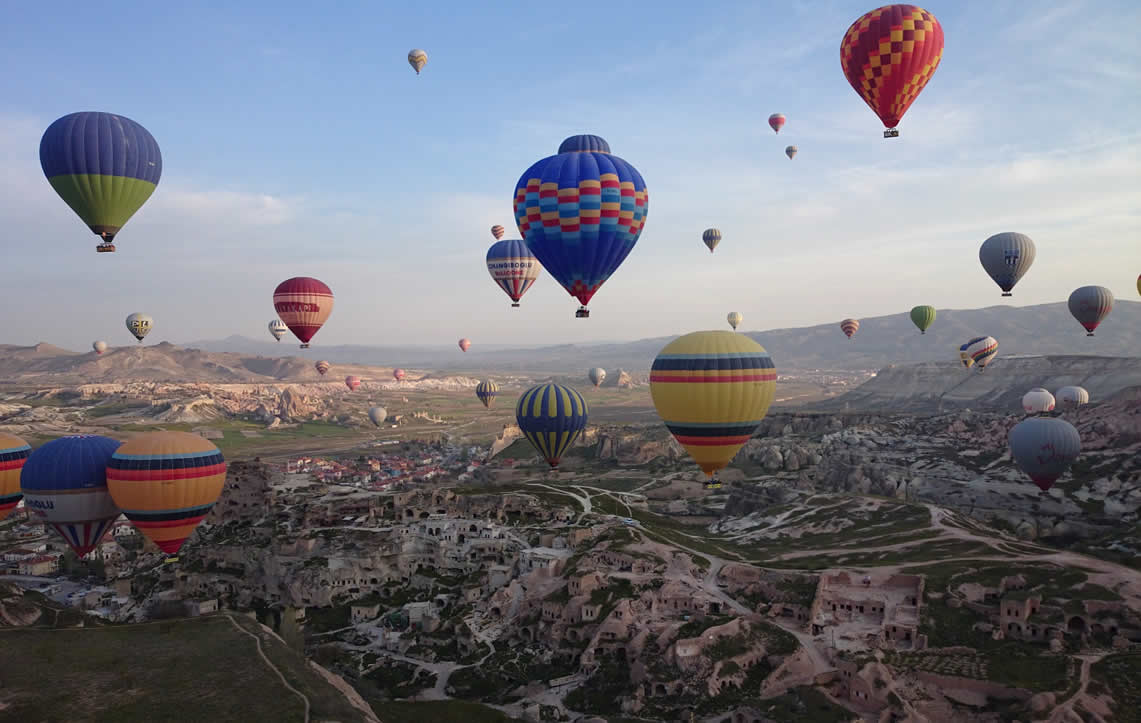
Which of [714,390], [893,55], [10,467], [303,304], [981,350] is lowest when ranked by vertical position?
[10,467]

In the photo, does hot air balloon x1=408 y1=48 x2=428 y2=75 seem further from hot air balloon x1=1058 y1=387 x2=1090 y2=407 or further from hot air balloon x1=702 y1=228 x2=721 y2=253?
hot air balloon x1=1058 y1=387 x2=1090 y2=407

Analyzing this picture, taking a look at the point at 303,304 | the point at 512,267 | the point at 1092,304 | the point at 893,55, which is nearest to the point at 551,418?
the point at 512,267

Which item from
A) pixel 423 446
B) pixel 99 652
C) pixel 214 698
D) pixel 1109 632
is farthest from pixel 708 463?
pixel 423 446

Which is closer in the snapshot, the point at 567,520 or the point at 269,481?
the point at 567,520

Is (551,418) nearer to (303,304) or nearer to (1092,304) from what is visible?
(303,304)

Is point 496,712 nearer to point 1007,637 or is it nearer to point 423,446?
point 1007,637

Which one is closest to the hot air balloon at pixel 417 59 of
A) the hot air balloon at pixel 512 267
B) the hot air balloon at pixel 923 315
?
the hot air balloon at pixel 512 267
